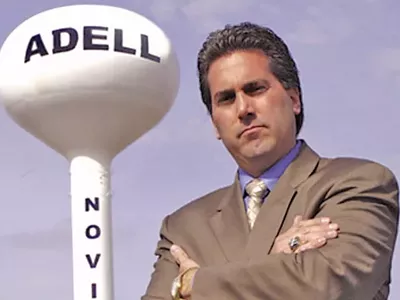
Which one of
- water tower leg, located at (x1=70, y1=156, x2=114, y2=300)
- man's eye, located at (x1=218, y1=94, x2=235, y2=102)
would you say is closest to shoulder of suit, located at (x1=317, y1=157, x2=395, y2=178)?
man's eye, located at (x1=218, y1=94, x2=235, y2=102)

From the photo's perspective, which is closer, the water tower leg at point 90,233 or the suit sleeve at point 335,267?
the suit sleeve at point 335,267

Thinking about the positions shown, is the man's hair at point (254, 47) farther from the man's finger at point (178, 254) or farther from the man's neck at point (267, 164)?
the man's finger at point (178, 254)

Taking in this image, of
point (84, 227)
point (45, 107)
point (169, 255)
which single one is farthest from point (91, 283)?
point (169, 255)

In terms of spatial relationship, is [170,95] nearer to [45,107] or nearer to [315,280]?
[45,107]

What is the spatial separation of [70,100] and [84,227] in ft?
6.94

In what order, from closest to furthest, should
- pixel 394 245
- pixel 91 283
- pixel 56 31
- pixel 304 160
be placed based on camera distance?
→ pixel 394 245, pixel 304 160, pixel 56 31, pixel 91 283

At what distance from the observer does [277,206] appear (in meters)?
2.79

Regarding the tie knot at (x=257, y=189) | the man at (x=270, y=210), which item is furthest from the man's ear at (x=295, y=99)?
the tie knot at (x=257, y=189)

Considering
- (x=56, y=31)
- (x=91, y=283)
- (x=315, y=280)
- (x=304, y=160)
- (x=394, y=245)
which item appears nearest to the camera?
(x=315, y=280)

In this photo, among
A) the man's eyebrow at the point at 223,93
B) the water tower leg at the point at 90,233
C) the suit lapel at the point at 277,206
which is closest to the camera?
the suit lapel at the point at 277,206

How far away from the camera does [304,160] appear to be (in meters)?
2.91

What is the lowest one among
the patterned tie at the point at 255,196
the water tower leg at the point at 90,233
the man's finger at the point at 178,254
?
the man's finger at the point at 178,254

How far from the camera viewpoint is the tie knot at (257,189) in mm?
2877

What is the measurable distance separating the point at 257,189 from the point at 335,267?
47 centimetres
